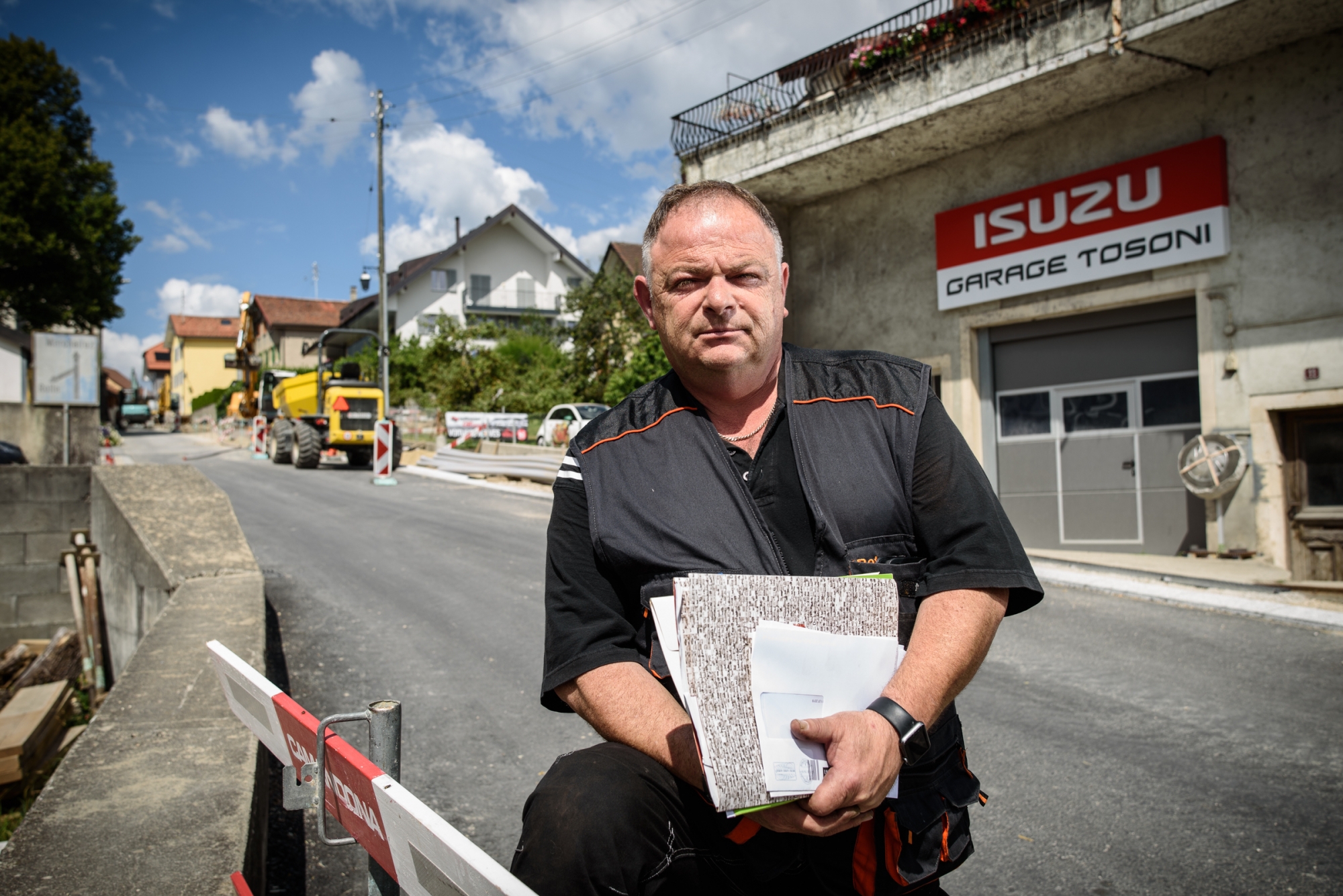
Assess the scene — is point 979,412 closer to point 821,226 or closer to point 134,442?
point 821,226

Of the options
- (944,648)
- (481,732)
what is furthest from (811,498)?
(481,732)

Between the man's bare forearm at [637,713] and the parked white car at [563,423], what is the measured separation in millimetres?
18327

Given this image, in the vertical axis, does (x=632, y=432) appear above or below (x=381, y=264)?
below

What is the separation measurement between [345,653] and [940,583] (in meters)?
4.73

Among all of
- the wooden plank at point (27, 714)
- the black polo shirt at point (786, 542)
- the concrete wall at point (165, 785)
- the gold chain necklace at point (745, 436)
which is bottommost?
the wooden plank at point (27, 714)

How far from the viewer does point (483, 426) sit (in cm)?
2617

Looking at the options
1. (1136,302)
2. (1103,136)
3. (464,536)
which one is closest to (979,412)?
(1136,302)

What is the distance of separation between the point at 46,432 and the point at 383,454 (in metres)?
5.45

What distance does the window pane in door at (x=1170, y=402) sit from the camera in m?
10.5

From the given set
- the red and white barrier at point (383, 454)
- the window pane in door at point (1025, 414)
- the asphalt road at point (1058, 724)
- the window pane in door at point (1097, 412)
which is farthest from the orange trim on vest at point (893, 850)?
the red and white barrier at point (383, 454)

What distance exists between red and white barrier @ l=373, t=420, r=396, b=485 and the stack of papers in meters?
16.0

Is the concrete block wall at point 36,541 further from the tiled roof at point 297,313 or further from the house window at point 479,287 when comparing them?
the tiled roof at point 297,313

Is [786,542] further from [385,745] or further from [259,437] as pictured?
[259,437]

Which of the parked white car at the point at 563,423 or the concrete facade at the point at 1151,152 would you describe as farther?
the parked white car at the point at 563,423
